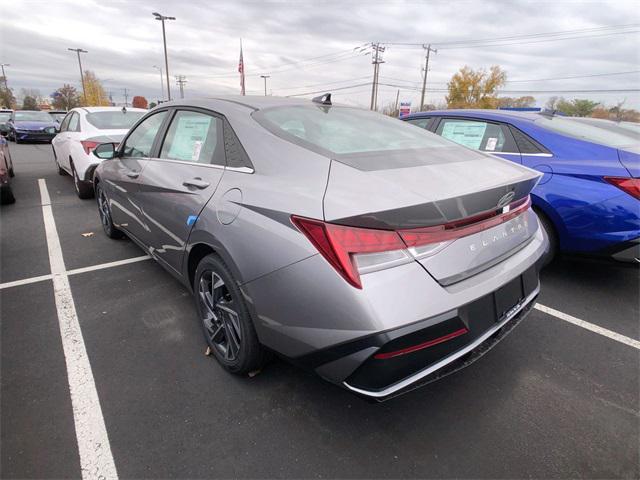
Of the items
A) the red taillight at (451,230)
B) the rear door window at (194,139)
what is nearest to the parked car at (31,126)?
the rear door window at (194,139)

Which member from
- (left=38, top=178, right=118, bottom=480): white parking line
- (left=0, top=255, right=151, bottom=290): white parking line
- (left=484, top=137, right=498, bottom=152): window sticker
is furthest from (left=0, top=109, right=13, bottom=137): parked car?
(left=484, top=137, right=498, bottom=152): window sticker

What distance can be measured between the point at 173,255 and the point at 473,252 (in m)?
2.02

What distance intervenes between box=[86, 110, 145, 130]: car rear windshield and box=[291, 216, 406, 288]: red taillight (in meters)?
6.36

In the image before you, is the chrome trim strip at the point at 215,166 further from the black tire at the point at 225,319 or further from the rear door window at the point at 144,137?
the black tire at the point at 225,319

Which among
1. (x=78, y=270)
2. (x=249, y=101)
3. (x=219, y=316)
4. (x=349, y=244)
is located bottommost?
(x=78, y=270)

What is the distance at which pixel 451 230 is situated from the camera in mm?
1639

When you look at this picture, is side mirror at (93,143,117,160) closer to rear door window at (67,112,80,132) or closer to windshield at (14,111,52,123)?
rear door window at (67,112,80,132)

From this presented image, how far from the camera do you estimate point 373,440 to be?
1.88 m

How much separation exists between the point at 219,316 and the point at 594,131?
4021 millimetres

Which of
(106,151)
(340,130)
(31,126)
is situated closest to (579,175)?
(340,130)

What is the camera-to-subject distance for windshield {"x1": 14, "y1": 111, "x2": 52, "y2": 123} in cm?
1688

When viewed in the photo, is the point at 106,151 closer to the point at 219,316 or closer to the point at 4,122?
the point at 219,316

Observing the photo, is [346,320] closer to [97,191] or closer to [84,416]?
[84,416]

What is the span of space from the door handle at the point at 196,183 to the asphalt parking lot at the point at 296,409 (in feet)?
3.62
